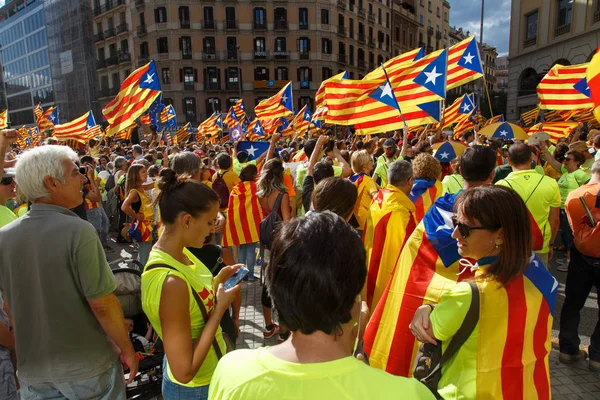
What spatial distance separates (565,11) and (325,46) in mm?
24446

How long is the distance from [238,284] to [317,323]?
93 cm

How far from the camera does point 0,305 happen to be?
2.48m

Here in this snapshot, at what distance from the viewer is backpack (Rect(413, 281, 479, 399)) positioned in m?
1.58

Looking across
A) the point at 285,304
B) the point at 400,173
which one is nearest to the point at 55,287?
the point at 285,304

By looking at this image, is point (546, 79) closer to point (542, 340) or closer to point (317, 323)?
point (542, 340)

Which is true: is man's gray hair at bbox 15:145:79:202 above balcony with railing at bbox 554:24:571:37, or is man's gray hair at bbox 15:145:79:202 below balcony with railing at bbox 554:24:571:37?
below

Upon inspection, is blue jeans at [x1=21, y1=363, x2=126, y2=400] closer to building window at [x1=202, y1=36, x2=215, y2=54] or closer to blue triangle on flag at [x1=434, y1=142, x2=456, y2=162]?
blue triangle on flag at [x1=434, y1=142, x2=456, y2=162]

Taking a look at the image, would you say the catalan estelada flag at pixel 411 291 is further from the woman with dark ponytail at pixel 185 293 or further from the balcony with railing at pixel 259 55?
the balcony with railing at pixel 259 55

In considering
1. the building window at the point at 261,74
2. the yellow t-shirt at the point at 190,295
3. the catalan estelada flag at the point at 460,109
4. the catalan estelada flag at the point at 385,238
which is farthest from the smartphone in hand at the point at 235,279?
the building window at the point at 261,74

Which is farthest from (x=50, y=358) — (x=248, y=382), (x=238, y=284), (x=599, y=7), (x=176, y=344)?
→ (x=599, y=7)

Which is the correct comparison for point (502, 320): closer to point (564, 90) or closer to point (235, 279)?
point (235, 279)

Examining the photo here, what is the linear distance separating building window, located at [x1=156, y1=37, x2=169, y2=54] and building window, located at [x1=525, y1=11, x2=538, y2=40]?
3155cm

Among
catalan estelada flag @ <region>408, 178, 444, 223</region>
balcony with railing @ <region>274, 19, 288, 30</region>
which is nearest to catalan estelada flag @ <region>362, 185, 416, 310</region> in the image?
catalan estelada flag @ <region>408, 178, 444, 223</region>

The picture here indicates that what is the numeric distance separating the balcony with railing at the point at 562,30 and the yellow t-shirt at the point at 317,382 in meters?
27.4
